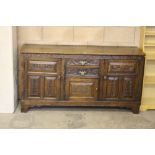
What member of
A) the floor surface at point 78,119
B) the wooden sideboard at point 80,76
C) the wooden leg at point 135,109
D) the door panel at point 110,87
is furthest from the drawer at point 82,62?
the wooden leg at point 135,109

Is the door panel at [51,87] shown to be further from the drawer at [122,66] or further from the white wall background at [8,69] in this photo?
the drawer at [122,66]

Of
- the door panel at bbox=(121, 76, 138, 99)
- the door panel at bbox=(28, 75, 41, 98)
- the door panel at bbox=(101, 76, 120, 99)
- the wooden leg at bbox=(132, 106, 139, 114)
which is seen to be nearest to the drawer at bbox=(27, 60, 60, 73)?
the door panel at bbox=(28, 75, 41, 98)

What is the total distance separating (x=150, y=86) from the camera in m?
3.84

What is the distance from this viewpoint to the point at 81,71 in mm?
3402

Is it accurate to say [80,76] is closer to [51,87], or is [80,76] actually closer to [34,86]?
[51,87]

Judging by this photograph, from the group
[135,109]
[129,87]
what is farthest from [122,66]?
[135,109]

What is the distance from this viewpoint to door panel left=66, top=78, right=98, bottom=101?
3.46m

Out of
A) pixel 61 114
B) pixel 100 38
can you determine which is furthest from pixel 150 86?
pixel 61 114

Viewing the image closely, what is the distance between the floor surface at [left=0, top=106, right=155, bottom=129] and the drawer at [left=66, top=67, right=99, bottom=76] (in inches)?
19.8

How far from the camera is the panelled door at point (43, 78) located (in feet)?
11.0

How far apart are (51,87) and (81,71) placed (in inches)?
16.3

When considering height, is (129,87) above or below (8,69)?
below
